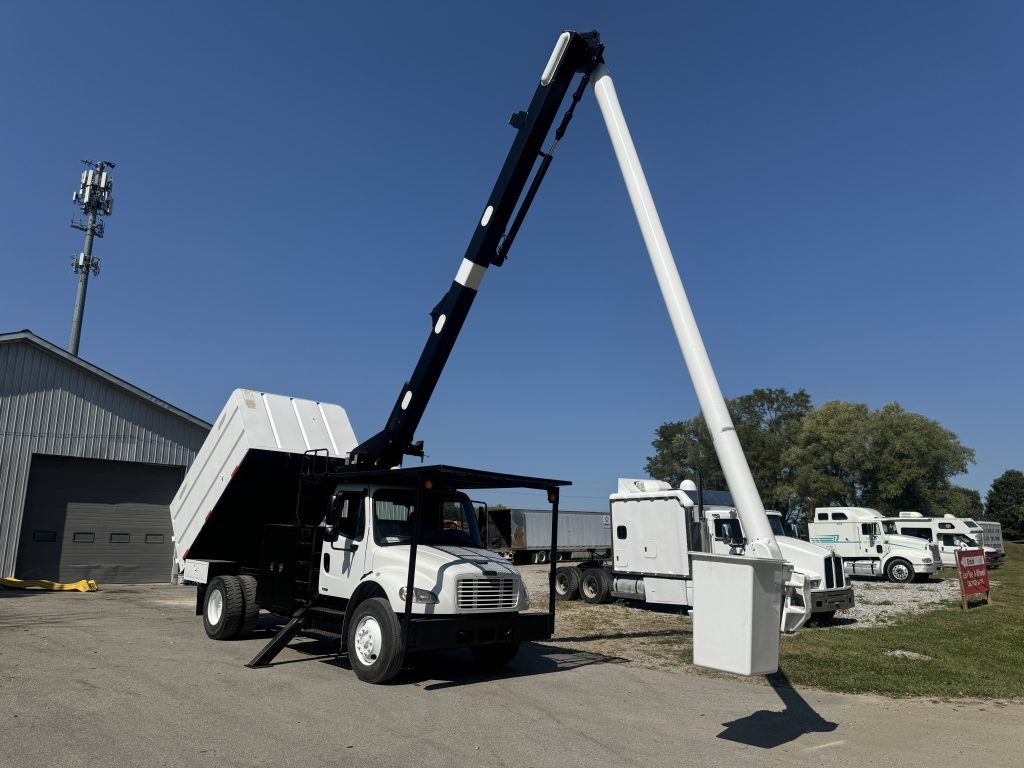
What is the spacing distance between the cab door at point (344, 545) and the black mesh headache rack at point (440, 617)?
27 cm

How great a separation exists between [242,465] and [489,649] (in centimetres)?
461

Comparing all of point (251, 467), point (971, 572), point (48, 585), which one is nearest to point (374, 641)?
point (251, 467)

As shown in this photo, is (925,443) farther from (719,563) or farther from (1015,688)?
(719,563)

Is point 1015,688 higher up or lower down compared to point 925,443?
lower down

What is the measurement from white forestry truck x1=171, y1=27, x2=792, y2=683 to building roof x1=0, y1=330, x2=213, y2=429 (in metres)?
8.11

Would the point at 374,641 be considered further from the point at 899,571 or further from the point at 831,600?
the point at 899,571

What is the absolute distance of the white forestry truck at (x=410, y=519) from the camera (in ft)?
21.1

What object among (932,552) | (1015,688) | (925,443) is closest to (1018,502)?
(925,443)

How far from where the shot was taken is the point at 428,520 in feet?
31.8

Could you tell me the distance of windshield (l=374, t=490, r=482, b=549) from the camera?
366 inches

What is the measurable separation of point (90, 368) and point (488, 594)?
1524 cm

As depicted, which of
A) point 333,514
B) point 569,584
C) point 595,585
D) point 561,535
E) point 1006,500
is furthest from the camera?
point 1006,500

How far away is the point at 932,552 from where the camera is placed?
984 inches

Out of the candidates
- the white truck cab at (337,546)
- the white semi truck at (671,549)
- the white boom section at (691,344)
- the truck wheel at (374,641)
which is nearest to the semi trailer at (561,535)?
the white semi truck at (671,549)
